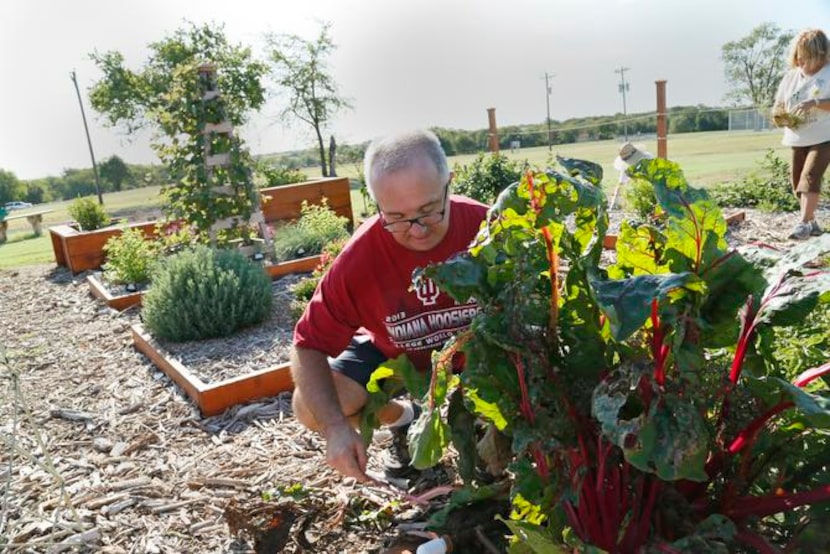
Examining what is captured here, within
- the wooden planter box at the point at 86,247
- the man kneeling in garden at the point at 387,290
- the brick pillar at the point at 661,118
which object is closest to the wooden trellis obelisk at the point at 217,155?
the wooden planter box at the point at 86,247

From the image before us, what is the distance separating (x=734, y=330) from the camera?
3.92ft

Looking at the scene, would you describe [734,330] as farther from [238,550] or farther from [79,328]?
[79,328]

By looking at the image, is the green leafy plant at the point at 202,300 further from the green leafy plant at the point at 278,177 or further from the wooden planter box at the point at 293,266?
the green leafy plant at the point at 278,177

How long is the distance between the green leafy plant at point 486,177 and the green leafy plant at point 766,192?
→ 7.87ft

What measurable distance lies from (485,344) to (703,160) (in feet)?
A: 53.8

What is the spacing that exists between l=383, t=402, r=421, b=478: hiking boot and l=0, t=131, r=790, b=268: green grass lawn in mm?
4914

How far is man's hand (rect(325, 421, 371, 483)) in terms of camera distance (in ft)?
6.22

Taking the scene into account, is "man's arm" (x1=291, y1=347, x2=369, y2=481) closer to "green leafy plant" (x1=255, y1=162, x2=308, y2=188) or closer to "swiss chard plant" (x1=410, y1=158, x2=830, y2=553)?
"swiss chard plant" (x1=410, y1=158, x2=830, y2=553)

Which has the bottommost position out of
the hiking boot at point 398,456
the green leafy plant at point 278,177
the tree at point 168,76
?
the hiking boot at point 398,456

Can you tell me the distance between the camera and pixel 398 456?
8.29 ft

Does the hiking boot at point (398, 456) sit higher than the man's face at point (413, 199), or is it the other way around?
the man's face at point (413, 199)

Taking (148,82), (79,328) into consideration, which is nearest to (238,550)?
(79,328)

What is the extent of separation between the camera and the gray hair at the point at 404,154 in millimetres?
1861

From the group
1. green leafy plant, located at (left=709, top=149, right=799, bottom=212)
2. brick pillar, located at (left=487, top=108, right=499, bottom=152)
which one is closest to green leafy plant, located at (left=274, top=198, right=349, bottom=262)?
green leafy plant, located at (left=709, top=149, right=799, bottom=212)
